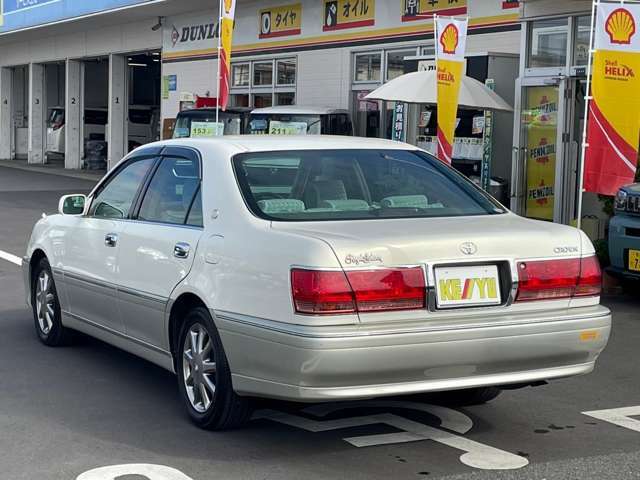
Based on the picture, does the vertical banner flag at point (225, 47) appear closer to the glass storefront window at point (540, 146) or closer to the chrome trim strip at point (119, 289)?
the glass storefront window at point (540, 146)

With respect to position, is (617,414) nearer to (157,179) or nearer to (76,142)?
(157,179)

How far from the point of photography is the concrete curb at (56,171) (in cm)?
2907

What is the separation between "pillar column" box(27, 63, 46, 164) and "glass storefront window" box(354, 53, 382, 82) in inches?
705

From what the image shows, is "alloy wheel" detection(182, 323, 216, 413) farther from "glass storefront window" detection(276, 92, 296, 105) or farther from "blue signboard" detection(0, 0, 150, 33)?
"blue signboard" detection(0, 0, 150, 33)

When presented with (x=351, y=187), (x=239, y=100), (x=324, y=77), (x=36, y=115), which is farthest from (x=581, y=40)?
(x=36, y=115)

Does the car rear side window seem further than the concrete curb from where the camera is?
No

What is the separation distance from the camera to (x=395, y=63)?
19.1 metres

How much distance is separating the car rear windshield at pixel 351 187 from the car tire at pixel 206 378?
689 mm

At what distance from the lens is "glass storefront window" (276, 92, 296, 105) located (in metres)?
22.0

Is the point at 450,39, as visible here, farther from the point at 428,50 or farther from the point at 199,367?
the point at 199,367

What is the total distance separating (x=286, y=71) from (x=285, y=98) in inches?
22.0

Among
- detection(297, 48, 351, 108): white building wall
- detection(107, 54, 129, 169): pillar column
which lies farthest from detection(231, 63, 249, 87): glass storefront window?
detection(107, 54, 129, 169): pillar column

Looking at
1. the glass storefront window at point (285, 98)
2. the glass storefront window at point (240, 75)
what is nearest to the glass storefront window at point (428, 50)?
the glass storefront window at point (285, 98)

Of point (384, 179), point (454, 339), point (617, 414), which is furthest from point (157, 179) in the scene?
point (617, 414)
